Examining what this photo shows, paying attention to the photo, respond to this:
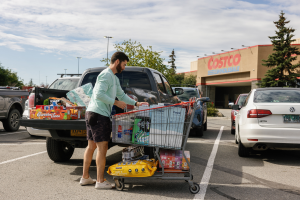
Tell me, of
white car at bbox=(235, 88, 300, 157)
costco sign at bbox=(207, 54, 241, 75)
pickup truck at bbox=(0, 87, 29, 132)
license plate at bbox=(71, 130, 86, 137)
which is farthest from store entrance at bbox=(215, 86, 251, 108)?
license plate at bbox=(71, 130, 86, 137)

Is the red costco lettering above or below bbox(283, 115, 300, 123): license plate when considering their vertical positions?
above

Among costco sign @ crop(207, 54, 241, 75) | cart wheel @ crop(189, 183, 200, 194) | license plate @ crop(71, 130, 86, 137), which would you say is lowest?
cart wheel @ crop(189, 183, 200, 194)

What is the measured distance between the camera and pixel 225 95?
53.0 metres

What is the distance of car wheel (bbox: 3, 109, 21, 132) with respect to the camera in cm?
1157

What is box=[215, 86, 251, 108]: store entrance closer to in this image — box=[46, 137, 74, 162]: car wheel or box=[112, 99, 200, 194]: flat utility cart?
box=[46, 137, 74, 162]: car wheel

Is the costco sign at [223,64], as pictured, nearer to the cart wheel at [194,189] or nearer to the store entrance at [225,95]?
the store entrance at [225,95]

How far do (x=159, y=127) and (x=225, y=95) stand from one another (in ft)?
165

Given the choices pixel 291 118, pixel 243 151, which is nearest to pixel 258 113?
pixel 291 118

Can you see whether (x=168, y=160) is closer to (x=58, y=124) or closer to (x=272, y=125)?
(x=58, y=124)

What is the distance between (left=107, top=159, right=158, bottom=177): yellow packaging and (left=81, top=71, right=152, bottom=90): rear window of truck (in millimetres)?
2020

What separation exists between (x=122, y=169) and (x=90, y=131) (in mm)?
711

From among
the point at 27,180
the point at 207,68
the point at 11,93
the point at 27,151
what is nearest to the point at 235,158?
the point at 27,180

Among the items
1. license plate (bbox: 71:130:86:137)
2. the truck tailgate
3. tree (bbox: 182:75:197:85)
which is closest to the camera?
the truck tailgate

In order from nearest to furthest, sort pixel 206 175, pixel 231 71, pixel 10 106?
pixel 206 175 → pixel 10 106 → pixel 231 71
